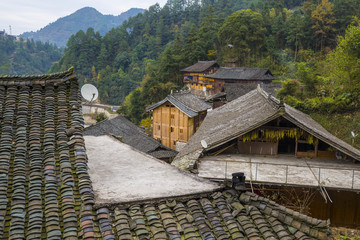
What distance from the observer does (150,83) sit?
5209 centimetres

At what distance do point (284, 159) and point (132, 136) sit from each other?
19467mm

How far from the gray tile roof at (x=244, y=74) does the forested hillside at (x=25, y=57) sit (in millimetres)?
91041

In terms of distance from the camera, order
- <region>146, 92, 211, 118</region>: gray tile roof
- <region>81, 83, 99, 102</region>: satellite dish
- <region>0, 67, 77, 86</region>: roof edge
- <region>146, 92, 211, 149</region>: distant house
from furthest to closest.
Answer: <region>146, 92, 211, 149</region>: distant house → <region>146, 92, 211, 118</region>: gray tile roof → <region>81, 83, 99, 102</region>: satellite dish → <region>0, 67, 77, 86</region>: roof edge

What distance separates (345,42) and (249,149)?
13196 millimetres

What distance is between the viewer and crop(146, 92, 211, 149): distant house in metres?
28.7

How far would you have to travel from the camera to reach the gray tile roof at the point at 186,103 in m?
28.3

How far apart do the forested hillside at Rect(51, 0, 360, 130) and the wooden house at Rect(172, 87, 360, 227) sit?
420 inches

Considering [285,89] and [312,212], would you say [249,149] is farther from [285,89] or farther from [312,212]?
[285,89]

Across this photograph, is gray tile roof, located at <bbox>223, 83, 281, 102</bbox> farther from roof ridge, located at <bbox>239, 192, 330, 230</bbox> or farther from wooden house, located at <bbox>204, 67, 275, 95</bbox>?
roof ridge, located at <bbox>239, 192, 330, 230</bbox>

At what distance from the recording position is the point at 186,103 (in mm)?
29406

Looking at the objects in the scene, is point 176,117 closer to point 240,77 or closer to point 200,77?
point 240,77

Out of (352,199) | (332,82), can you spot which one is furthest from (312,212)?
(332,82)

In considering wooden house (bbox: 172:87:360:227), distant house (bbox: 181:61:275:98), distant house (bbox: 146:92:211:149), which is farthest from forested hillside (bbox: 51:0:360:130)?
wooden house (bbox: 172:87:360:227)

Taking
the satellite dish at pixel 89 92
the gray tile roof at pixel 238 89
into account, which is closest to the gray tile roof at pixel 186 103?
the gray tile roof at pixel 238 89
